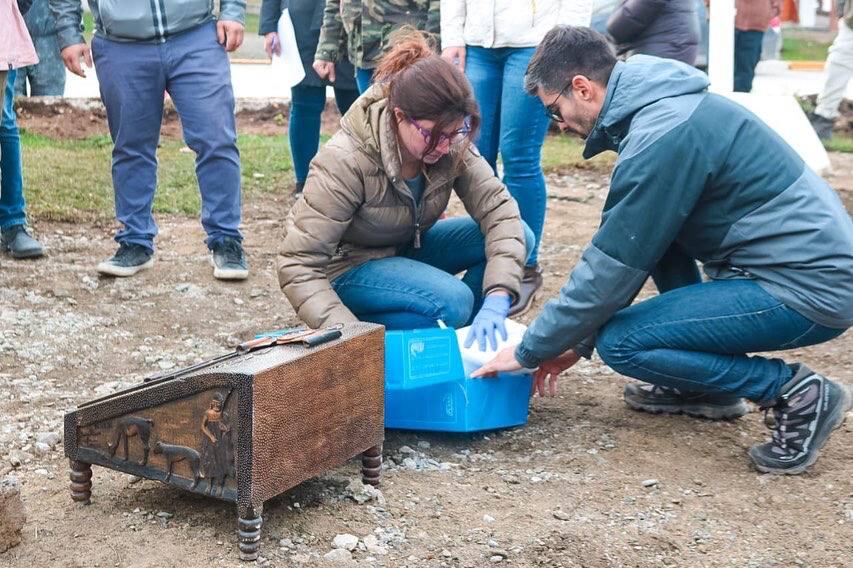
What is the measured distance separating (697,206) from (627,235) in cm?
25

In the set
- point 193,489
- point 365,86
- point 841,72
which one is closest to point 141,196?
point 365,86

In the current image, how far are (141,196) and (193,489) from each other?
2.56m

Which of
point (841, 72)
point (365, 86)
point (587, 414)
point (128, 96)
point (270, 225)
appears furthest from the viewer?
point (841, 72)

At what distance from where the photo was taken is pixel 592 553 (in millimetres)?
2926

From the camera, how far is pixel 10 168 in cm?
532

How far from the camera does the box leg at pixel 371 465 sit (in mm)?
3180

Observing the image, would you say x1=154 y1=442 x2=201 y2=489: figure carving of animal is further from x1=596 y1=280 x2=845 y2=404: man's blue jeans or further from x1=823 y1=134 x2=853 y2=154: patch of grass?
x1=823 y1=134 x2=853 y2=154: patch of grass

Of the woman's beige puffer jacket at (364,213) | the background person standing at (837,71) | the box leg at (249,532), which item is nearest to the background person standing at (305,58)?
the woman's beige puffer jacket at (364,213)

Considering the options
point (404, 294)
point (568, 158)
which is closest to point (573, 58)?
point (404, 294)

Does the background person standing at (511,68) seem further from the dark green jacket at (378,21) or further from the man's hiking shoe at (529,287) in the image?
the dark green jacket at (378,21)

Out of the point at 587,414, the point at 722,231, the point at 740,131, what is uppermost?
the point at 740,131

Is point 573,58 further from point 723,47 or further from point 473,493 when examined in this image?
point 723,47

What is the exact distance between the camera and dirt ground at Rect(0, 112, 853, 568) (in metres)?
2.89

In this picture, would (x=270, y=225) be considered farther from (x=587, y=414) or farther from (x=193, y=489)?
(x=193, y=489)
